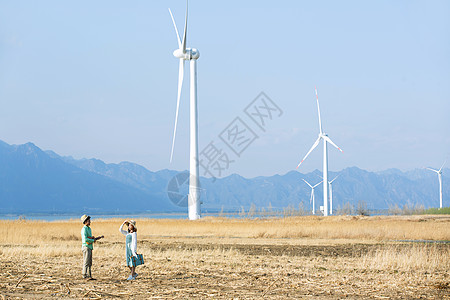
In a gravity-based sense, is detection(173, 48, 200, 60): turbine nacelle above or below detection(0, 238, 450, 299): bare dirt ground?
above

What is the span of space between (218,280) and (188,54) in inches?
1980

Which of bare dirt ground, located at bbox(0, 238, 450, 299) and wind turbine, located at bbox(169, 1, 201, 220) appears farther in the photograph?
wind turbine, located at bbox(169, 1, 201, 220)

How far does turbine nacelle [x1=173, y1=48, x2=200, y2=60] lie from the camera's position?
64.8 m

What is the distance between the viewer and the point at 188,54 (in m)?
64.9

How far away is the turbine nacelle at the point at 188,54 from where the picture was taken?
6475 cm

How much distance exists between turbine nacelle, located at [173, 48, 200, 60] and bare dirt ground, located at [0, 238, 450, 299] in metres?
43.5

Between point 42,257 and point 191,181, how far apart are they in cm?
3953

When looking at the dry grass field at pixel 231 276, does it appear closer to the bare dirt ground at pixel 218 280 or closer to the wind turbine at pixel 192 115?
the bare dirt ground at pixel 218 280

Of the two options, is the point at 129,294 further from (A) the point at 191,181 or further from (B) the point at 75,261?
(A) the point at 191,181

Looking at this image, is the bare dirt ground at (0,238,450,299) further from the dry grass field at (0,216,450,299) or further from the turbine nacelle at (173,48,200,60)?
the turbine nacelle at (173,48,200,60)

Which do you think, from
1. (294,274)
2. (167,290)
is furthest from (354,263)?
(167,290)

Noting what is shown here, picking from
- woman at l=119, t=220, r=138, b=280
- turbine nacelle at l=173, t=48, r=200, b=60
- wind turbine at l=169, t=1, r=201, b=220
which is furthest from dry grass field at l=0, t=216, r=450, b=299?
turbine nacelle at l=173, t=48, r=200, b=60

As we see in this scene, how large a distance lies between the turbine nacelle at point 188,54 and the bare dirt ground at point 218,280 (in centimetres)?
4346

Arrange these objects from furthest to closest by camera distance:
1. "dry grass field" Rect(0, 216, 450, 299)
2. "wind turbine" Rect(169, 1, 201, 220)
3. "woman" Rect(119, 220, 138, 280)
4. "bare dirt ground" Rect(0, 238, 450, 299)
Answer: "wind turbine" Rect(169, 1, 201, 220) < "woman" Rect(119, 220, 138, 280) < "dry grass field" Rect(0, 216, 450, 299) < "bare dirt ground" Rect(0, 238, 450, 299)
